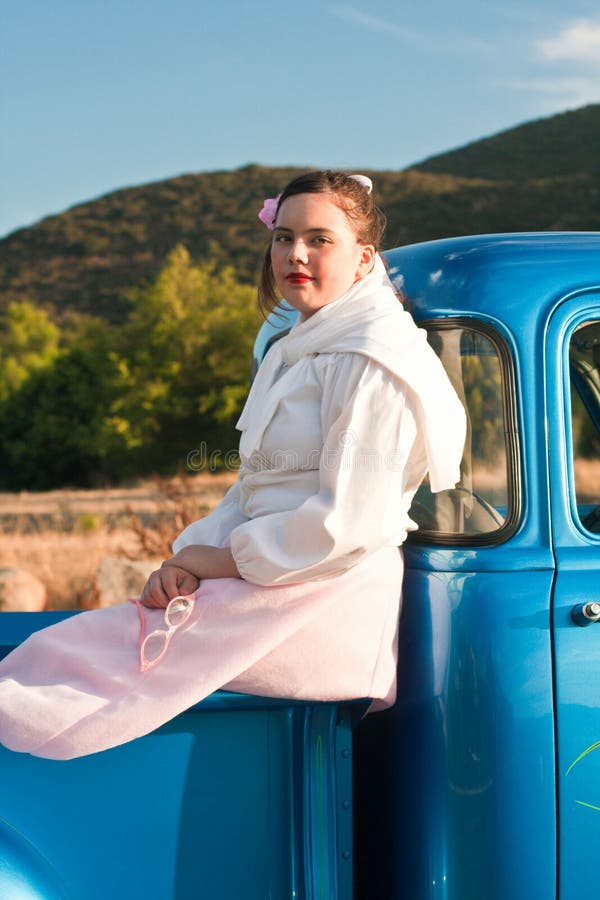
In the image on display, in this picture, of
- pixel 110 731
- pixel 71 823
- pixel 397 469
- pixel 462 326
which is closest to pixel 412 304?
pixel 462 326

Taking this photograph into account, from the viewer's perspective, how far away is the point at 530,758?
78.0 inches

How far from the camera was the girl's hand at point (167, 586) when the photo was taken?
2.01 metres

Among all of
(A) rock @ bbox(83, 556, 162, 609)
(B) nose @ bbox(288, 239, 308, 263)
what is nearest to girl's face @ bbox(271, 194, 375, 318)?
(B) nose @ bbox(288, 239, 308, 263)

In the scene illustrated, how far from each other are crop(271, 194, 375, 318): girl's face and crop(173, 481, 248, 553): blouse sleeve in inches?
19.4

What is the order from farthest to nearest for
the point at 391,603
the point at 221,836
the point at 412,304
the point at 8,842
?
the point at 412,304
the point at 391,603
the point at 221,836
the point at 8,842

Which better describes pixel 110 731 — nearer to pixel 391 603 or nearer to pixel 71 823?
pixel 71 823

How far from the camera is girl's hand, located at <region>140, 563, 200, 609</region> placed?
2006 mm

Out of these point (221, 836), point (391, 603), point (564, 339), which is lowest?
point (221, 836)

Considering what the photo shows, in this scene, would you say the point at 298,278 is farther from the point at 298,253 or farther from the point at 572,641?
the point at 572,641

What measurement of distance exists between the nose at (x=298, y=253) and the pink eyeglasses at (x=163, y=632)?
757 millimetres

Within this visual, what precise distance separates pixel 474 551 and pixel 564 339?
507 millimetres

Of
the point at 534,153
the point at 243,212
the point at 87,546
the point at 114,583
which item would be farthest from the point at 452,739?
the point at 534,153

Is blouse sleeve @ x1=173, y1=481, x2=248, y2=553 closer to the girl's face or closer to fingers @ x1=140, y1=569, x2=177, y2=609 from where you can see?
fingers @ x1=140, y1=569, x2=177, y2=609

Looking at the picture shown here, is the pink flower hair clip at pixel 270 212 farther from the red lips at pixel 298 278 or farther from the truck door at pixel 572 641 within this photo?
the truck door at pixel 572 641
